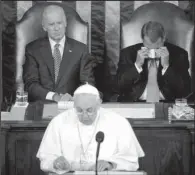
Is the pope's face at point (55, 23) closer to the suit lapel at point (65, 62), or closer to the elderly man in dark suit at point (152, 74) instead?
the suit lapel at point (65, 62)

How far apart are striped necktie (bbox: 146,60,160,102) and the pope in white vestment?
1200 millimetres

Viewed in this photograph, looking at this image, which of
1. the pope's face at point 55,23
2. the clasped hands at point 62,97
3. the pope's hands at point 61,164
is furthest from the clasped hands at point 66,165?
the pope's face at point 55,23

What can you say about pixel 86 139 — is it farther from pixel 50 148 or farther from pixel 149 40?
pixel 149 40

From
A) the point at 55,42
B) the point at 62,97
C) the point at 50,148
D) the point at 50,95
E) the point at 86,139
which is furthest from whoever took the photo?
the point at 55,42

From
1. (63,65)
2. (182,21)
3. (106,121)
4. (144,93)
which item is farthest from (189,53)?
(106,121)

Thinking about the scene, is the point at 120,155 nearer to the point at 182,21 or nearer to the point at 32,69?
the point at 32,69

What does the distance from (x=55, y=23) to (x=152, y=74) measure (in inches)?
36.5

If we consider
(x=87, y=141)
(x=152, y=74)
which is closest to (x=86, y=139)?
(x=87, y=141)

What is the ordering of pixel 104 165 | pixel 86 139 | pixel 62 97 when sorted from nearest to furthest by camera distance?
pixel 104 165 < pixel 86 139 < pixel 62 97

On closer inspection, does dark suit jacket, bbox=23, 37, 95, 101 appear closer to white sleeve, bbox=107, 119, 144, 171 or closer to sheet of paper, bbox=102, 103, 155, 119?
sheet of paper, bbox=102, 103, 155, 119

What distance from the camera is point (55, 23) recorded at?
18.6 feet

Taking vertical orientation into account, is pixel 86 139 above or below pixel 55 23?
below

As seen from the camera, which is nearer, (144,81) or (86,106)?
(86,106)

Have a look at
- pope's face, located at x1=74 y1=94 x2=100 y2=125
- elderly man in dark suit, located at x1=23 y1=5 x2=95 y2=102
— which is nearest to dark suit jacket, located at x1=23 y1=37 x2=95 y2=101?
elderly man in dark suit, located at x1=23 y1=5 x2=95 y2=102
